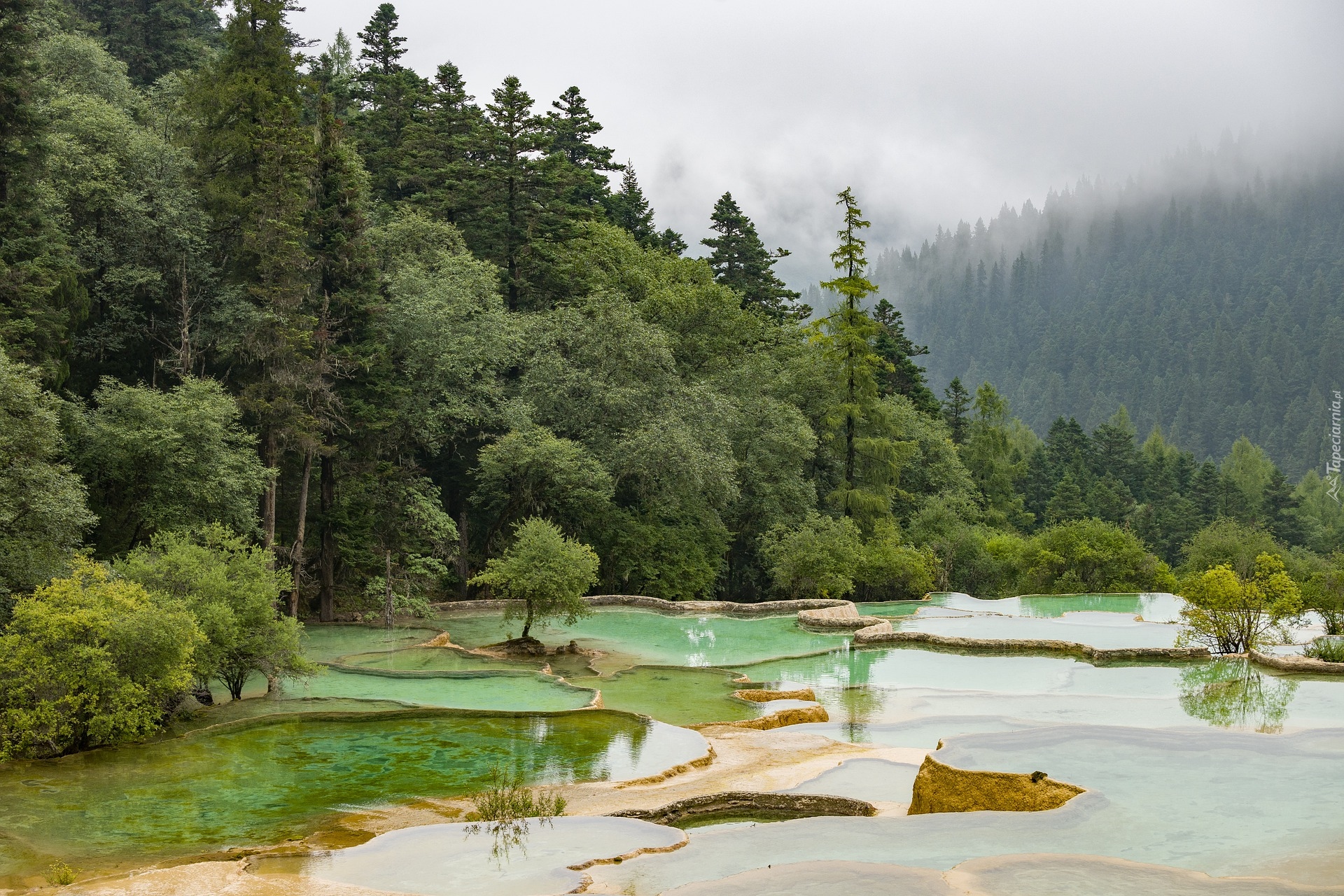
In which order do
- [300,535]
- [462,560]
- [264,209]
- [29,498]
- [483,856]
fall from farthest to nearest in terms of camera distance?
[462,560] → [300,535] → [264,209] → [29,498] → [483,856]

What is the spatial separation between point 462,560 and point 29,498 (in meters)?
17.6

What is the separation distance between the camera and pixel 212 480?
2212 cm

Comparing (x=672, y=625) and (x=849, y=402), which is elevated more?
(x=849, y=402)

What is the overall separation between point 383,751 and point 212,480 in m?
9.73

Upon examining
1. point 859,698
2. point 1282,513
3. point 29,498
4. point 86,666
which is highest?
point 1282,513

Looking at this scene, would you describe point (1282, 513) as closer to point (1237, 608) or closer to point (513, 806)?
point (1237, 608)

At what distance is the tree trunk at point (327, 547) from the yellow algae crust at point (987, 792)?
857 inches

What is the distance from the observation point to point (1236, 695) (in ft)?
62.3

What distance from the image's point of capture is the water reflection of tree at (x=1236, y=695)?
54.0 ft

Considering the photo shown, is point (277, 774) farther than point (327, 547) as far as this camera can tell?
No

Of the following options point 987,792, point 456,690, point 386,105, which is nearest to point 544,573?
point 456,690

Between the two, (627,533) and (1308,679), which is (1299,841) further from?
(627,533)

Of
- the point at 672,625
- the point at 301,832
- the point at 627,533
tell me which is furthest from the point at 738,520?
the point at 301,832

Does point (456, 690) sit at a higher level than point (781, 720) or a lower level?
lower
